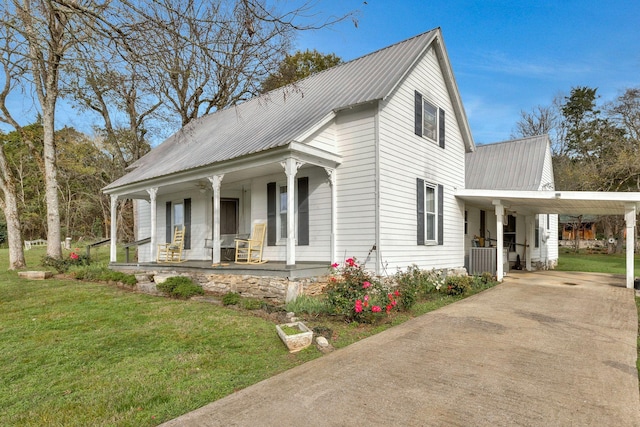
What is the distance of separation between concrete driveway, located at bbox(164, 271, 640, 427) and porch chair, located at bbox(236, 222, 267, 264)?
490 cm

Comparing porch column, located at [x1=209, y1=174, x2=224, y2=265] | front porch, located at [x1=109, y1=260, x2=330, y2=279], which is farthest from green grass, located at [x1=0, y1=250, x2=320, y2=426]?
porch column, located at [x1=209, y1=174, x2=224, y2=265]

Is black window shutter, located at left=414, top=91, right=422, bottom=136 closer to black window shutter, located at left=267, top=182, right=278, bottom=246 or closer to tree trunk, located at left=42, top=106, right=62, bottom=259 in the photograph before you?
black window shutter, located at left=267, top=182, right=278, bottom=246

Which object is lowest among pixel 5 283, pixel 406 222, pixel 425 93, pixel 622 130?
pixel 5 283

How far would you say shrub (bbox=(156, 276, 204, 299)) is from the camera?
8898 millimetres

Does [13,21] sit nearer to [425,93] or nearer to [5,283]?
[5,283]

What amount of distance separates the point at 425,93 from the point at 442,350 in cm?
801

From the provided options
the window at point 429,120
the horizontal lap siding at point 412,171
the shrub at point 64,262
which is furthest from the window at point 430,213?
the shrub at point 64,262

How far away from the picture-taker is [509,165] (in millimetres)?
16875

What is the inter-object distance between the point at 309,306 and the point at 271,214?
13.8 ft

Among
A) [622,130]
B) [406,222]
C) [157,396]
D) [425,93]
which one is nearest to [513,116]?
[622,130]

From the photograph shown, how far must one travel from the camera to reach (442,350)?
505cm

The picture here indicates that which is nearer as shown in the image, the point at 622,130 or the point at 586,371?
the point at 586,371

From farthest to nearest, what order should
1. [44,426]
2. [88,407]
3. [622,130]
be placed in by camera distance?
1. [622,130]
2. [88,407]
3. [44,426]

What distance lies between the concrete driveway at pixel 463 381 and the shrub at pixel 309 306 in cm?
127
